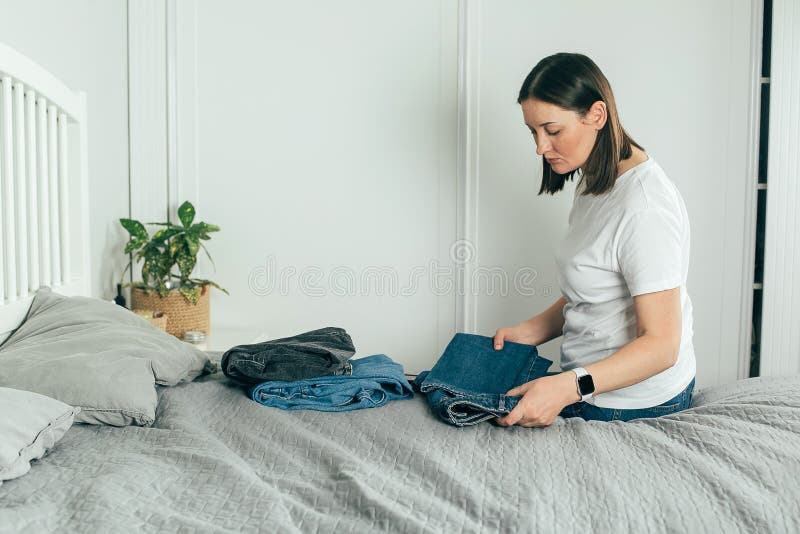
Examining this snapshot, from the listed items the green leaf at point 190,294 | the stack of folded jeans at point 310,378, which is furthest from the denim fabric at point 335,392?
the green leaf at point 190,294

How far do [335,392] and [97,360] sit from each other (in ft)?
1.42

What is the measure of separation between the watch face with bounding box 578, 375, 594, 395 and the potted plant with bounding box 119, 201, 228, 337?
5.04 ft

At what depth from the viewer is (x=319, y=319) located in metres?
2.72

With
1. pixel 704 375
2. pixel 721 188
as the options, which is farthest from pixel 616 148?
pixel 704 375

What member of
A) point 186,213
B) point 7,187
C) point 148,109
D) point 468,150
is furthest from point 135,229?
point 468,150

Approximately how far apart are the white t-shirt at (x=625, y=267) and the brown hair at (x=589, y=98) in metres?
0.04

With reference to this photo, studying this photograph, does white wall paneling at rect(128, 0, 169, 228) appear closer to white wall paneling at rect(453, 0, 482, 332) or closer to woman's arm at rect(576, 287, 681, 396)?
white wall paneling at rect(453, 0, 482, 332)

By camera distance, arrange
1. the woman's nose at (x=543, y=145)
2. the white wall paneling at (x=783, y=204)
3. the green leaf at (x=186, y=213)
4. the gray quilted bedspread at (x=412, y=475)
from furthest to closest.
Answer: the green leaf at (x=186, y=213), the white wall paneling at (x=783, y=204), the woman's nose at (x=543, y=145), the gray quilted bedspread at (x=412, y=475)

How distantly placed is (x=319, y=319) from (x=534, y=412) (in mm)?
1612

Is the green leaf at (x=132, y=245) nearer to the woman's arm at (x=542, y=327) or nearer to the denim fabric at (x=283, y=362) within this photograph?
the denim fabric at (x=283, y=362)

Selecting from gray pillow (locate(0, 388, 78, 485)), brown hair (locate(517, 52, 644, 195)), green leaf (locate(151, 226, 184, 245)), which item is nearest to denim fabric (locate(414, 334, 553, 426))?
brown hair (locate(517, 52, 644, 195))

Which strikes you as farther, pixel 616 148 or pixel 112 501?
pixel 616 148

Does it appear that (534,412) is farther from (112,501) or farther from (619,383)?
(112,501)

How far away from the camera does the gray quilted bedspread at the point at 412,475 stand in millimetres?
882
